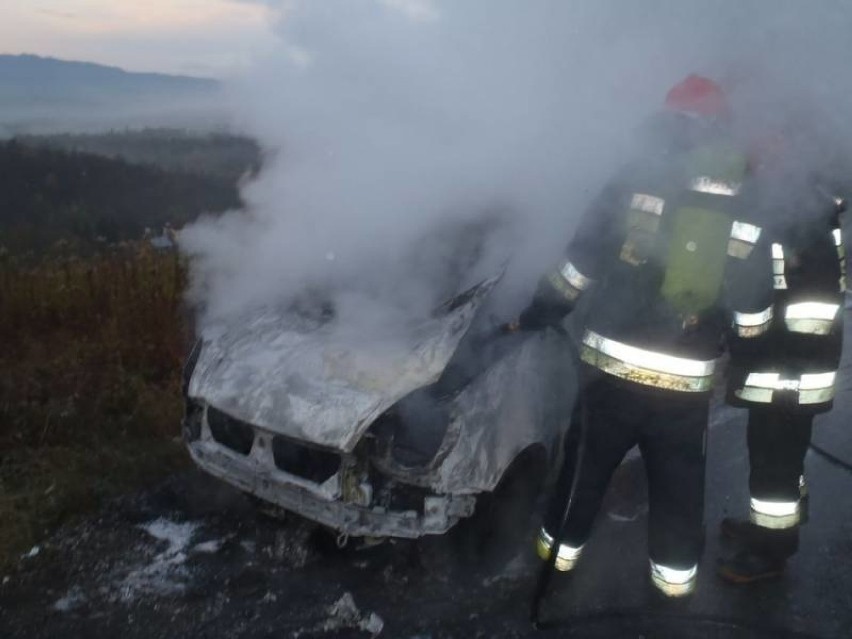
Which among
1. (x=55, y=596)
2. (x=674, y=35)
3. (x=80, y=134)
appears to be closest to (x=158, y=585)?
(x=55, y=596)

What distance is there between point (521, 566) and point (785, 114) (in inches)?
97.5

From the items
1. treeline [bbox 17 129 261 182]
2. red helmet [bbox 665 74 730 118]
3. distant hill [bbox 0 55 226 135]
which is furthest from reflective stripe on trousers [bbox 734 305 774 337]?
treeline [bbox 17 129 261 182]

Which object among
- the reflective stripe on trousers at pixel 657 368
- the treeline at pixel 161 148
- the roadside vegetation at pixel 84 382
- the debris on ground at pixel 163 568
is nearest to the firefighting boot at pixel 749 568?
the reflective stripe on trousers at pixel 657 368

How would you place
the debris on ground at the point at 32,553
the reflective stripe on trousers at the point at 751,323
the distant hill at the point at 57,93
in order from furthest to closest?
the distant hill at the point at 57,93 < the debris on ground at the point at 32,553 < the reflective stripe on trousers at the point at 751,323

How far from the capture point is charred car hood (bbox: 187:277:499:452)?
3.35m

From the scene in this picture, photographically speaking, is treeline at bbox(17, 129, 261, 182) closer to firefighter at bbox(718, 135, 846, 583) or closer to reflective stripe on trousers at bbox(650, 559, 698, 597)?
firefighter at bbox(718, 135, 846, 583)

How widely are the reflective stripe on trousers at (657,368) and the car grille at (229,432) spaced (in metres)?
1.79

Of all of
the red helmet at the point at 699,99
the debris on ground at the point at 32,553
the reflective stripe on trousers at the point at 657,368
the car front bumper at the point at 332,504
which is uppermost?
the red helmet at the point at 699,99

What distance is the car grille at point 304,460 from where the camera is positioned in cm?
→ 354

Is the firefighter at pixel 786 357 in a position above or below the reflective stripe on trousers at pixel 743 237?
below

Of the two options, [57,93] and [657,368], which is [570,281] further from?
[57,93]

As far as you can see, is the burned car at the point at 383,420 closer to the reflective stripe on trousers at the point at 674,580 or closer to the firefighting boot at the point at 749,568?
the reflective stripe on trousers at the point at 674,580

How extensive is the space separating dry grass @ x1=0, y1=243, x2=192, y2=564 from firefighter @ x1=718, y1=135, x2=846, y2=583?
130 inches

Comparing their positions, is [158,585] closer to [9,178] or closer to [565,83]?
[565,83]
